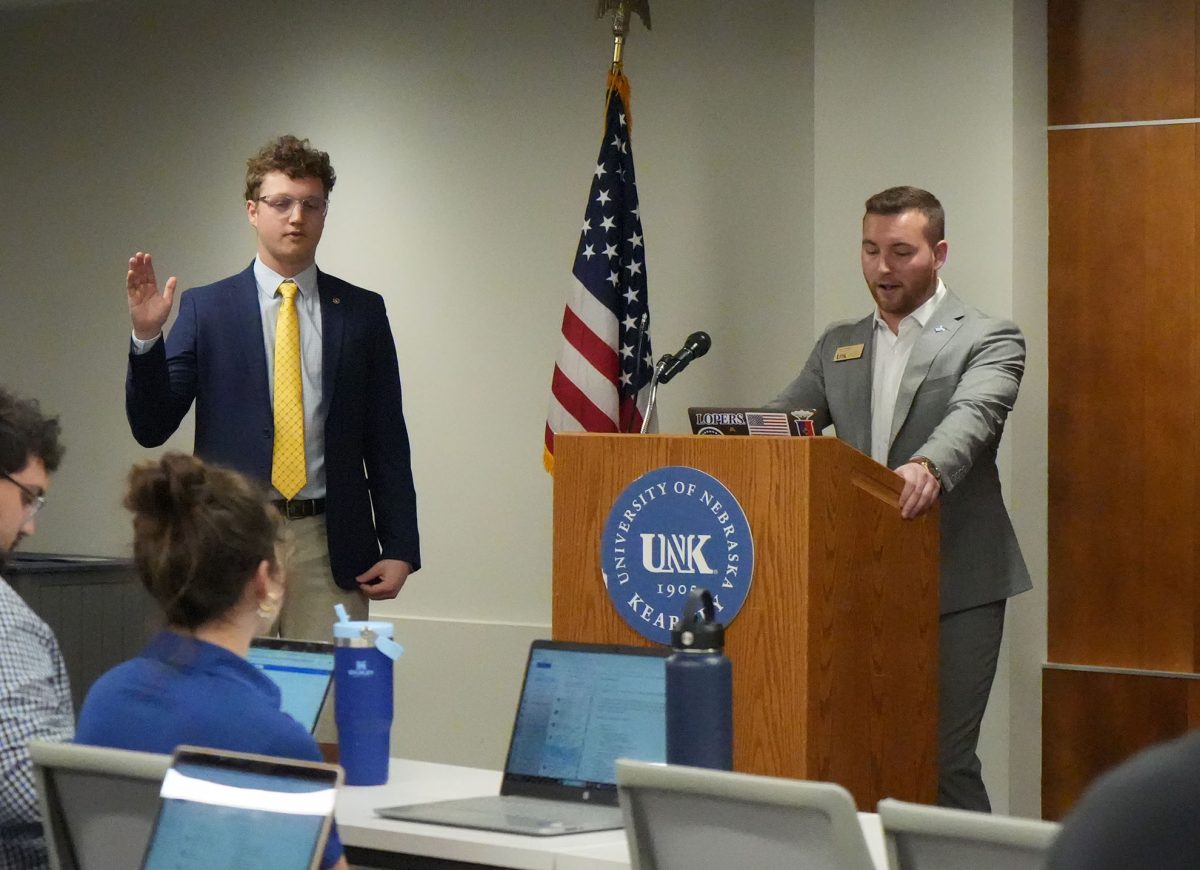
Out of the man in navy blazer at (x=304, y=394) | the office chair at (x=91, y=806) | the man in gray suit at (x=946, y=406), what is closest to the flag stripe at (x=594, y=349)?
the man in gray suit at (x=946, y=406)

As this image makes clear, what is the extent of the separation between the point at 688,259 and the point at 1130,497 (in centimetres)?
167

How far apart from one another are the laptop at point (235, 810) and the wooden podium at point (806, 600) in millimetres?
1342

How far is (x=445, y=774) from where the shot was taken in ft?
8.64

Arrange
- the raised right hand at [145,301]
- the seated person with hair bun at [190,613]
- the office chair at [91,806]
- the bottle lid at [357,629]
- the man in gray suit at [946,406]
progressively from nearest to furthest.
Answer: the office chair at [91,806]
the seated person with hair bun at [190,613]
the bottle lid at [357,629]
the raised right hand at [145,301]
the man in gray suit at [946,406]

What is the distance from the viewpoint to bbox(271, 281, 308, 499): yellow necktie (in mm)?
3727

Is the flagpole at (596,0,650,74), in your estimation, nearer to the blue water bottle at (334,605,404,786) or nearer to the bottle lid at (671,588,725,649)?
the blue water bottle at (334,605,404,786)

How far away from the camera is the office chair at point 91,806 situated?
1871 millimetres

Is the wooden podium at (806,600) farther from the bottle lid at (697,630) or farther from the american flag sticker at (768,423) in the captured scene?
the bottle lid at (697,630)

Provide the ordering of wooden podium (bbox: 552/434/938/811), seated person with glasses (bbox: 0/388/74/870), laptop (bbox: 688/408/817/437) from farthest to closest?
laptop (bbox: 688/408/817/437), wooden podium (bbox: 552/434/938/811), seated person with glasses (bbox: 0/388/74/870)

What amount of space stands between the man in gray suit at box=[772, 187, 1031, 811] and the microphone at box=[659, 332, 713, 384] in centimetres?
57

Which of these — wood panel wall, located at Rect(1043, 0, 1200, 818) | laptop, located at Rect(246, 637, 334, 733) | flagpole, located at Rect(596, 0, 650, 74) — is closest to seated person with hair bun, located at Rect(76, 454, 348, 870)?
laptop, located at Rect(246, 637, 334, 733)

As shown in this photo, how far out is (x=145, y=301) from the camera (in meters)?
3.56

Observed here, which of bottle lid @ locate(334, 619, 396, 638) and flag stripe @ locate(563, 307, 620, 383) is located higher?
flag stripe @ locate(563, 307, 620, 383)

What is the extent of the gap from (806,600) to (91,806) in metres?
1.38
